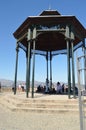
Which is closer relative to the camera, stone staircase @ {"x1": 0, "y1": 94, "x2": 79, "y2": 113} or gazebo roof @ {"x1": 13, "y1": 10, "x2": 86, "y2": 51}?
stone staircase @ {"x1": 0, "y1": 94, "x2": 79, "y2": 113}

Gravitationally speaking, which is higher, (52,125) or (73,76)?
(73,76)

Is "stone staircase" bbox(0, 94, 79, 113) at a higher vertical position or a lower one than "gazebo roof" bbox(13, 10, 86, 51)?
lower

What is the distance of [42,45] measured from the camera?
953 inches

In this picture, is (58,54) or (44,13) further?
(58,54)

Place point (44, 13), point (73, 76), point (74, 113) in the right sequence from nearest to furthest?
point (74, 113), point (73, 76), point (44, 13)

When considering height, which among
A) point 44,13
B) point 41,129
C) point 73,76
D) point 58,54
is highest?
point 44,13

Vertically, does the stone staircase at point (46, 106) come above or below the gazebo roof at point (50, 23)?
below

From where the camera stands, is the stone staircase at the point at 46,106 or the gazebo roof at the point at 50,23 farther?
the gazebo roof at the point at 50,23

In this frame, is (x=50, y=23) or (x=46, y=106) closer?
(x=46, y=106)

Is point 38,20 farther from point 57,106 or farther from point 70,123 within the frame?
point 70,123

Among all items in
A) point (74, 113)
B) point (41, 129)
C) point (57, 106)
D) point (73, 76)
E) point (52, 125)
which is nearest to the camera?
point (41, 129)

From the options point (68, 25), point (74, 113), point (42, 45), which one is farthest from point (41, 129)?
point (42, 45)

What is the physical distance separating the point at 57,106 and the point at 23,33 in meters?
7.43

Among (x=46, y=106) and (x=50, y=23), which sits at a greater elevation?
(x=50, y=23)
